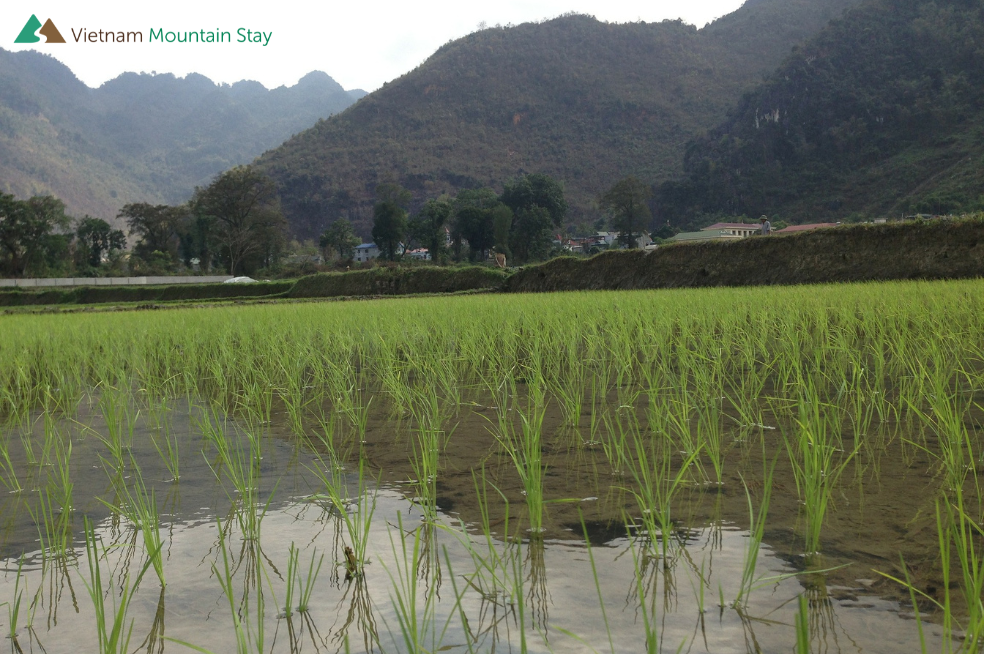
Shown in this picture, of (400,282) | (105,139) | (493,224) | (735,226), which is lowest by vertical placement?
(400,282)

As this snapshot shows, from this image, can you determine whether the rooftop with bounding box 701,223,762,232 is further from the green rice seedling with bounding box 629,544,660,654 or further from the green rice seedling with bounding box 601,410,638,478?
the green rice seedling with bounding box 629,544,660,654

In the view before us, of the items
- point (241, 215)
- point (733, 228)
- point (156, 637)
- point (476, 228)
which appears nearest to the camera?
point (156, 637)

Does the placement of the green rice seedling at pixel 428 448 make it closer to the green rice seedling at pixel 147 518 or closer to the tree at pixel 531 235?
the green rice seedling at pixel 147 518

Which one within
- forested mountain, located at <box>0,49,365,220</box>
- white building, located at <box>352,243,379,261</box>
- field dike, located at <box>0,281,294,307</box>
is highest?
forested mountain, located at <box>0,49,365,220</box>

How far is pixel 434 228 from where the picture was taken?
63.2m

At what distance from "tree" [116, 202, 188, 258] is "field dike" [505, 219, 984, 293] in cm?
4858

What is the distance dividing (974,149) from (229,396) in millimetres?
67301

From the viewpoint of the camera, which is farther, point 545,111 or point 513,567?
point 545,111

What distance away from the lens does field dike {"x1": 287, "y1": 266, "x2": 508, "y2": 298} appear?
2517 centimetres

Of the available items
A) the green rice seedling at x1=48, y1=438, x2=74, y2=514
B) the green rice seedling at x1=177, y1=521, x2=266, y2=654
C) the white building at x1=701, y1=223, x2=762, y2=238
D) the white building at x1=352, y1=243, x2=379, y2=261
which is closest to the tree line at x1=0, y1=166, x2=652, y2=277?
the white building at x1=352, y1=243, x2=379, y2=261

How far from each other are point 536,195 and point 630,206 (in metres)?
9.71

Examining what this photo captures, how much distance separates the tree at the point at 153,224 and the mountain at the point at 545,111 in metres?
26.9

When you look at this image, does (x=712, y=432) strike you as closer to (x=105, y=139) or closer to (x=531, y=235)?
(x=531, y=235)

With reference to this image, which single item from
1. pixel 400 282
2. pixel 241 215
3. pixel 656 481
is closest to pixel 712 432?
pixel 656 481
